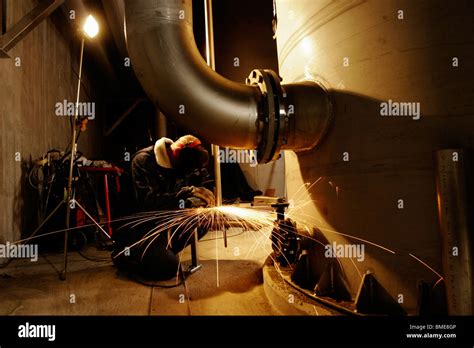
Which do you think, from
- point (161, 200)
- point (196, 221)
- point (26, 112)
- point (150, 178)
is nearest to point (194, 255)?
point (196, 221)

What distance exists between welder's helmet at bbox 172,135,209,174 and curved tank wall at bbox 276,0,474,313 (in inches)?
46.8

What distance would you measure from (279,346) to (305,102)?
1.17 meters

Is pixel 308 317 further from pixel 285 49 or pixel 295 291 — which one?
pixel 285 49

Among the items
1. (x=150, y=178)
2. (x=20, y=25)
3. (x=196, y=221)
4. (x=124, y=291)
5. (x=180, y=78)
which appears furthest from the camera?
(x=20, y=25)

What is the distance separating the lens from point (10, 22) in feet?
9.49

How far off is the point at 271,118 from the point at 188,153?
1072 millimetres

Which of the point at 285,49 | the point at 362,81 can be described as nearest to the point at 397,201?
the point at 362,81

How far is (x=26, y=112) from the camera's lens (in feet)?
10.8

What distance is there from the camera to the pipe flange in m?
1.54

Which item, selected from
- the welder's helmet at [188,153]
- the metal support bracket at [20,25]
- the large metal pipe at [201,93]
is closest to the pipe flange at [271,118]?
the large metal pipe at [201,93]

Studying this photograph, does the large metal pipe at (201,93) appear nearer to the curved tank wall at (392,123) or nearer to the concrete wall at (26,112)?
the curved tank wall at (392,123)

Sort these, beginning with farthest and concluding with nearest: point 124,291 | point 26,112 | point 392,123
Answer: point 26,112, point 124,291, point 392,123

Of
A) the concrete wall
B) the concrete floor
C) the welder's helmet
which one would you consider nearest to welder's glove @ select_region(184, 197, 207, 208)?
the welder's helmet

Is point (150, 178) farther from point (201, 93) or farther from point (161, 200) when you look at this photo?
point (201, 93)
